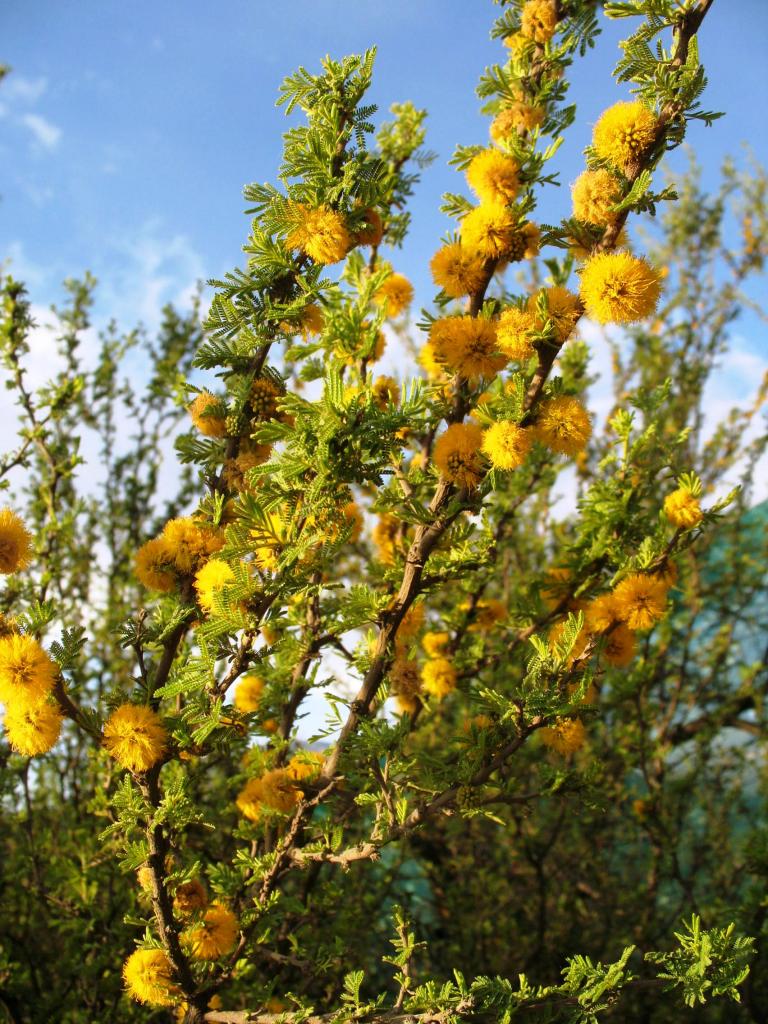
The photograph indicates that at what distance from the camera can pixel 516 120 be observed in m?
2.21

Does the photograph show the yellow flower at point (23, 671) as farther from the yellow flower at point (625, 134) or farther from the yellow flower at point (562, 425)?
the yellow flower at point (625, 134)

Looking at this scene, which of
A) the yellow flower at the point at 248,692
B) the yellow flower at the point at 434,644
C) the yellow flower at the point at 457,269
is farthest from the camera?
the yellow flower at the point at 434,644

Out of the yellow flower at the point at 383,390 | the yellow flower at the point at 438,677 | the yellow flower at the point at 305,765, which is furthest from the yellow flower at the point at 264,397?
the yellow flower at the point at 438,677

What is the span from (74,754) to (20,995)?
1.54 metres

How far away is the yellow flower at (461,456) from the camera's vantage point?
1919mm

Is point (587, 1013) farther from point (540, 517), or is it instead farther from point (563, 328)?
point (540, 517)

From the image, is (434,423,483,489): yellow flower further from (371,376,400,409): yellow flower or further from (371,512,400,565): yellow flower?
(371,512,400,565): yellow flower

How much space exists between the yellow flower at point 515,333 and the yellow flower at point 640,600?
72cm

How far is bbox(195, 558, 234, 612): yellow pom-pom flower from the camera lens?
1.72 m

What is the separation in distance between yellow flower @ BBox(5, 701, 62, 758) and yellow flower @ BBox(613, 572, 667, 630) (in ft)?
4.84

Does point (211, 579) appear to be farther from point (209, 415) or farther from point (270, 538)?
point (209, 415)

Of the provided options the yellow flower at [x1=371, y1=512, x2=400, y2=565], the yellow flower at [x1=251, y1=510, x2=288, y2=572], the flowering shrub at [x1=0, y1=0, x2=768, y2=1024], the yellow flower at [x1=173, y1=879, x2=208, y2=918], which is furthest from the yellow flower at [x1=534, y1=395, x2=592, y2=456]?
the yellow flower at [x1=173, y1=879, x2=208, y2=918]

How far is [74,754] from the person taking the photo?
14.5 ft

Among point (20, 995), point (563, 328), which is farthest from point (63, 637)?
point (20, 995)
